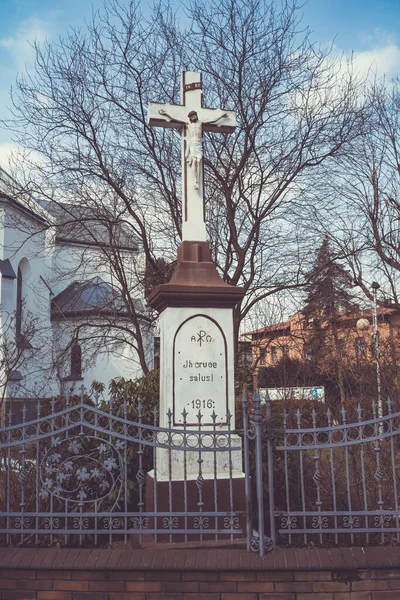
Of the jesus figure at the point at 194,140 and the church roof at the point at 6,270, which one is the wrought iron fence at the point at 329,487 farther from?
the church roof at the point at 6,270

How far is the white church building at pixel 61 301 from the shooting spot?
14.2 m

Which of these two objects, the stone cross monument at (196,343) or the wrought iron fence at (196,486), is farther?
the stone cross monument at (196,343)

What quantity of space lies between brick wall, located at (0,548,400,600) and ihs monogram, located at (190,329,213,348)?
6.78ft

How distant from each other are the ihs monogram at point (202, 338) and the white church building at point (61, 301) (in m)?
7.66

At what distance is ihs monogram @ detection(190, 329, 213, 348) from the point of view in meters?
5.94

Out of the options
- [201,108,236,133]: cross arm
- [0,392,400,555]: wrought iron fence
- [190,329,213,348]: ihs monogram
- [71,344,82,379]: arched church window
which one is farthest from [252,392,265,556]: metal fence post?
[71,344,82,379]: arched church window

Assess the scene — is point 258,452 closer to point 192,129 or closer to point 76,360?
point 192,129

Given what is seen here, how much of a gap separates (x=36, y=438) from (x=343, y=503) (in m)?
3.39

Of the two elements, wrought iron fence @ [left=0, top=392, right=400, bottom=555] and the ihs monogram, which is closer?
wrought iron fence @ [left=0, top=392, right=400, bottom=555]

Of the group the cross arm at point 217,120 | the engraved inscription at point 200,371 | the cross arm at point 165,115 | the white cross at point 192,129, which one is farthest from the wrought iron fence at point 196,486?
the cross arm at point 217,120

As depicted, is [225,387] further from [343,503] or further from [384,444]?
[384,444]

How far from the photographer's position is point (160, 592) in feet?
14.5

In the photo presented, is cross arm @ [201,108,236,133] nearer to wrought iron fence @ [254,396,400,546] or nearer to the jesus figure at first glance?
the jesus figure

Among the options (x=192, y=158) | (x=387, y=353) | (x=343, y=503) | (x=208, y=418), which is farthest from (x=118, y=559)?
(x=387, y=353)
